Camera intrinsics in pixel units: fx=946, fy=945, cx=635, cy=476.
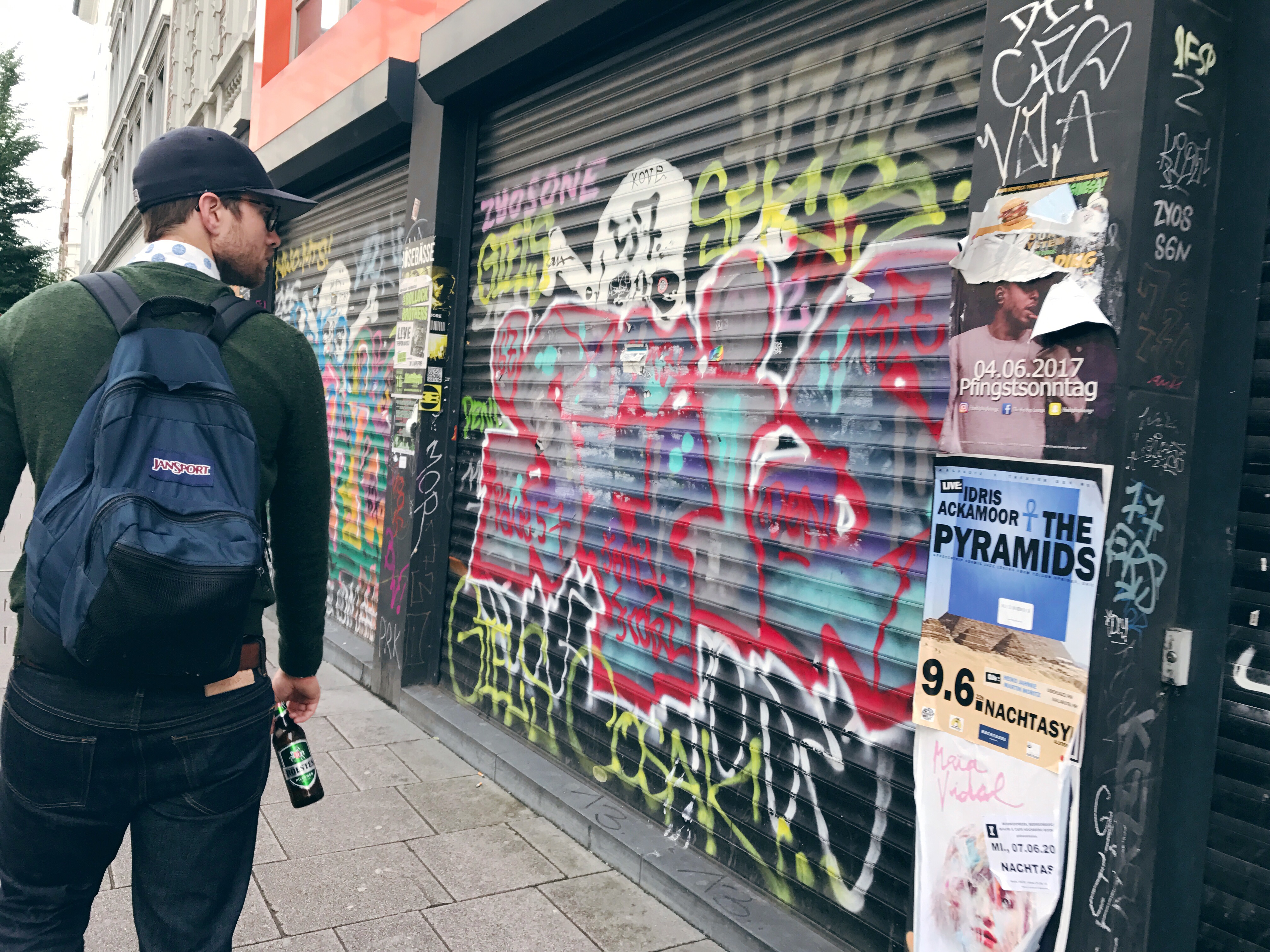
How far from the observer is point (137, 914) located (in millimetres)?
1831

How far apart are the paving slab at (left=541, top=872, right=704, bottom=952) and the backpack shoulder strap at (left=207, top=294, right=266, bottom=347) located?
2421mm

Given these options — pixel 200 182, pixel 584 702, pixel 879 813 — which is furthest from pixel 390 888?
pixel 200 182

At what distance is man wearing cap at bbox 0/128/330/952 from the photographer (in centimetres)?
175

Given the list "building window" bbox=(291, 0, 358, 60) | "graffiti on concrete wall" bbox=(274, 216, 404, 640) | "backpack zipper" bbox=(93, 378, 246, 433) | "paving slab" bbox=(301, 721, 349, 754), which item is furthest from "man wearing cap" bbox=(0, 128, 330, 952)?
"building window" bbox=(291, 0, 358, 60)

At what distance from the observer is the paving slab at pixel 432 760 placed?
4785 mm

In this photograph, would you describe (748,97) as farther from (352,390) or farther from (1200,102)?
(352,390)

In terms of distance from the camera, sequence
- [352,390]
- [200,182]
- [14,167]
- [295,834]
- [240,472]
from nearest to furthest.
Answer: [240,472] < [200,182] < [295,834] < [352,390] < [14,167]

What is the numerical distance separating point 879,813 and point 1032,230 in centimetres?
178

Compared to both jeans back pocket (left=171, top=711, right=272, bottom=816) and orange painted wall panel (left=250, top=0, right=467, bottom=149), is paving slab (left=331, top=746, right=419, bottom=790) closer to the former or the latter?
jeans back pocket (left=171, top=711, right=272, bottom=816)

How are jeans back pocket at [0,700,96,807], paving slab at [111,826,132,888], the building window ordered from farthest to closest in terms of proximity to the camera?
the building window, paving slab at [111,826,132,888], jeans back pocket at [0,700,96,807]

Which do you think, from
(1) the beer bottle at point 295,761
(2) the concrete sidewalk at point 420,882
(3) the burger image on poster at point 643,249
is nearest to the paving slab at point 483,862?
(2) the concrete sidewalk at point 420,882

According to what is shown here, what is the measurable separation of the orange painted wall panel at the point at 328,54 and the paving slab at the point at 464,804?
13.9ft

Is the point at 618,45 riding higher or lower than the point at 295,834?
higher

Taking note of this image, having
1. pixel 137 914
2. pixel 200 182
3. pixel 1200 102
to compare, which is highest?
pixel 1200 102
